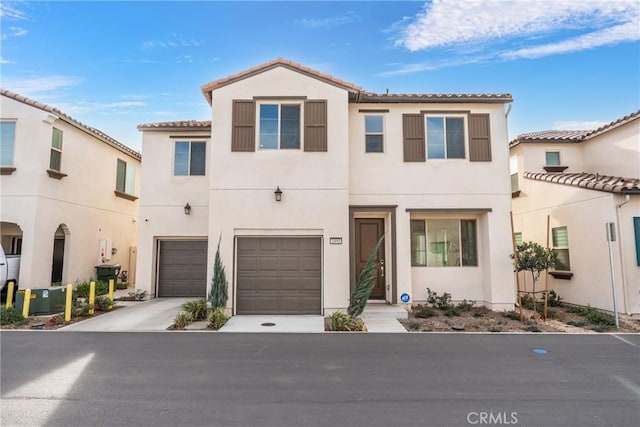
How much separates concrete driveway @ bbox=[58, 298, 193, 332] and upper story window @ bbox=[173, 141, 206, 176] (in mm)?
4520

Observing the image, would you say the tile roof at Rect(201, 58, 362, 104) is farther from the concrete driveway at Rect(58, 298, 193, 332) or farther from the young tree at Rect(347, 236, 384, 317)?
the concrete driveway at Rect(58, 298, 193, 332)

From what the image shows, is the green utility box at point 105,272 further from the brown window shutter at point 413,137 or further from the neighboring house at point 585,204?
the neighboring house at point 585,204

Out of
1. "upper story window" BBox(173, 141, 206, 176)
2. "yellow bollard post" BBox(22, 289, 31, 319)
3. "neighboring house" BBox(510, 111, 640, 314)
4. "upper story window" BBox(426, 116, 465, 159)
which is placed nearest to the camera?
"yellow bollard post" BBox(22, 289, 31, 319)

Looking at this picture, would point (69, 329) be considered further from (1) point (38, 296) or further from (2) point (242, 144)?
(2) point (242, 144)

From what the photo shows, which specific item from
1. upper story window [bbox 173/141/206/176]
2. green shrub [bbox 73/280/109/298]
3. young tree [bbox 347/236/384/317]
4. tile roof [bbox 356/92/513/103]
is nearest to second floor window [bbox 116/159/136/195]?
green shrub [bbox 73/280/109/298]

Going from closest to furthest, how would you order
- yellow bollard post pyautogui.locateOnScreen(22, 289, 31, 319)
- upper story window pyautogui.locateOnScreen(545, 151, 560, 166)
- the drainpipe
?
yellow bollard post pyautogui.locateOnScreen(22, 289, 31, 319)
the drainpipe
upper story window pyautogui.locateOnScreen(545, 151, 560, 166)

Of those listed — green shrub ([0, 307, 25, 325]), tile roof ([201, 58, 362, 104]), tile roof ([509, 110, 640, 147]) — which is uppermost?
tile roof ([201, 58, 362, 104])

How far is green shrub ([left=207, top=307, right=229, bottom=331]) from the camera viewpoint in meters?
8.20

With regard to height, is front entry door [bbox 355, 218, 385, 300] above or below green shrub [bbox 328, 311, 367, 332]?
above

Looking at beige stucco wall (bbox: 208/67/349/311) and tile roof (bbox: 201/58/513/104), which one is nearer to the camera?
beige stucco wall (bbox: 208/67/349/311)

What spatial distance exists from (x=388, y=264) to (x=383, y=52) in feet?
24.9

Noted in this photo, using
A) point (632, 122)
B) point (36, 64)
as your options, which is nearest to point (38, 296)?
point (36, 64)

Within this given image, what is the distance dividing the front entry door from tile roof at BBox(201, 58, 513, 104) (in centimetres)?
369

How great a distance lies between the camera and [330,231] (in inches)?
377
